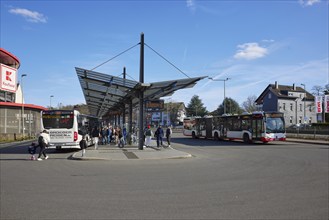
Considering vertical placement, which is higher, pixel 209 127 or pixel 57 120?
pixel 57 120

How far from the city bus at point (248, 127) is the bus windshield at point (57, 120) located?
57.4 feet

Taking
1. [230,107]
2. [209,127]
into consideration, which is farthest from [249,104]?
[209,127]

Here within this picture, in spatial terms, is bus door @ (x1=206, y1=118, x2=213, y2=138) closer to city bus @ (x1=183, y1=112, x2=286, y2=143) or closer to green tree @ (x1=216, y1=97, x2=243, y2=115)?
city bus @ (x1=183, y1=112, x2=286, y2=143)

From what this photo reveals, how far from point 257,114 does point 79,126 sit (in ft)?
54.9

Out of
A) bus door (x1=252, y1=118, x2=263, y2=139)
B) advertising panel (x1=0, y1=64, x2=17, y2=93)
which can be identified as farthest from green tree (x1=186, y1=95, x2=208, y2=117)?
advertising panel (x1=0, y1=64, x2=17, y2=93)

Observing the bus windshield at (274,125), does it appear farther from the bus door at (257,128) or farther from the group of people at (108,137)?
the group of people at (108,137)

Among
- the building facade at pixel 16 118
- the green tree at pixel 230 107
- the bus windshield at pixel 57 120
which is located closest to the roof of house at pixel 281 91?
the green tree at pixel 230 107

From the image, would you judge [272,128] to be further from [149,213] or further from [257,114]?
[149,213]

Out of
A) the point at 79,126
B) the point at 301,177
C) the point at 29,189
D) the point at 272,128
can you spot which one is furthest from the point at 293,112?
the point at 29,189

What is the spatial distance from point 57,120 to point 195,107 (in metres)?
103

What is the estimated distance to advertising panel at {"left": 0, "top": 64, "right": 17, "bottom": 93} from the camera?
27.4ft

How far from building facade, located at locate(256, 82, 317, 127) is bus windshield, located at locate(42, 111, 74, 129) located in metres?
67.8

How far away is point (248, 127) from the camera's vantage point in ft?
110

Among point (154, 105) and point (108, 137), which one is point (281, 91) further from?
point (108, 137)
